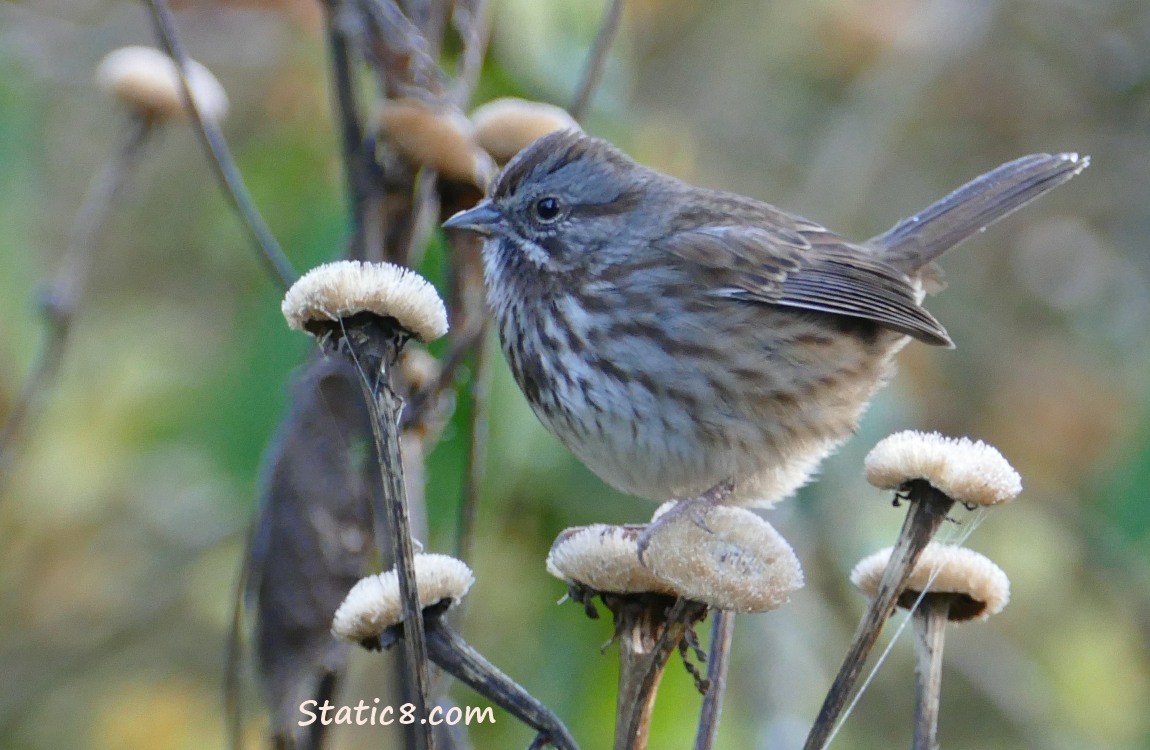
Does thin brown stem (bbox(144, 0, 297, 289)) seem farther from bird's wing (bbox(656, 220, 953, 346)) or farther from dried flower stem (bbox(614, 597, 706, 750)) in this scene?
dried flower stem (bbox(614, 597, 706, 750))

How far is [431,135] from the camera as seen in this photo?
8.70 feet

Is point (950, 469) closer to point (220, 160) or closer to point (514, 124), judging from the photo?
point (514, 124)

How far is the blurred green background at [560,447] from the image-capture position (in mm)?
3227

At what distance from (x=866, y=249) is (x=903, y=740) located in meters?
2.30

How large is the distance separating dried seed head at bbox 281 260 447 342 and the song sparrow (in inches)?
51.0

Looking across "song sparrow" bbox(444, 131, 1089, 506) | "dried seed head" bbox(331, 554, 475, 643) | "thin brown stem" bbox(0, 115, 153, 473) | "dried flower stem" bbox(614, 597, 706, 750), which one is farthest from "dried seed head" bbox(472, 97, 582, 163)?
"dried seed head" bbox(331, 554, 475, 643)

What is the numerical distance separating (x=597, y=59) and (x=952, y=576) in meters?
1.63

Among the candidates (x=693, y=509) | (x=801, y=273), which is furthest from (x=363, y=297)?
(x=801, y=273)

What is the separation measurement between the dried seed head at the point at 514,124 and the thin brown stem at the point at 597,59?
0.45ft

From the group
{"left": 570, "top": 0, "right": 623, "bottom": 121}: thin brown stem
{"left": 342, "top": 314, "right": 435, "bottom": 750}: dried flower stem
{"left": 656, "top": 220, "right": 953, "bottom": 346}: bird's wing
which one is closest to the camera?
{"left": 342, "top": 314, "right": 435, "bottom": 750}: dried flower stem

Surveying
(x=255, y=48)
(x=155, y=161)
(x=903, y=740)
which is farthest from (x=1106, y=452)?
(x=155, y=161)

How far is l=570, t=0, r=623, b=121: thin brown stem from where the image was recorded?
2949 mm

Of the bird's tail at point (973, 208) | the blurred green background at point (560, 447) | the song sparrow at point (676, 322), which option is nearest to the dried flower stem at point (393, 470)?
the song sparrow at point (676, 322)

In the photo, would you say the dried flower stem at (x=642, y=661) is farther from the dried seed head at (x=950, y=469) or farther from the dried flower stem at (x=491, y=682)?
the dried seed head at (x=950, y=469)
